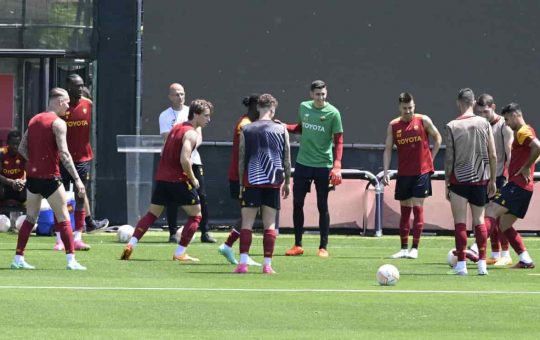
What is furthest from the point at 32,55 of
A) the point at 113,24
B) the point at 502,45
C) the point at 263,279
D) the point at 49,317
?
the point at 49,317

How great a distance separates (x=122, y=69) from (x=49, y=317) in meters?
13.8

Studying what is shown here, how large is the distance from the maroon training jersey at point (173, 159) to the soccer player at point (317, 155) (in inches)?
80.7

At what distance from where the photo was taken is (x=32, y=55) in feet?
80.6

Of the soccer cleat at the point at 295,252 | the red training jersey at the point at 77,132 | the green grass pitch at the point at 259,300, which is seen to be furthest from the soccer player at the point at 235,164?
the red training jersey at the point at 77,132

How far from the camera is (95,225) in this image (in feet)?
77.9

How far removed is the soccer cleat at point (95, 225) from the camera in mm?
23578

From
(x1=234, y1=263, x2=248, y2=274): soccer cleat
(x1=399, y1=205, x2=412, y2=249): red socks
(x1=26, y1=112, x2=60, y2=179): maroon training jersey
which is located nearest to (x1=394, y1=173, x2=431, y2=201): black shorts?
(x1=399, y1=205, x2=412, y2=249): red socks

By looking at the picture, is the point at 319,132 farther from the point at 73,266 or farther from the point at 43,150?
the point at 73,266

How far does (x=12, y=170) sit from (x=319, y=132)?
21.6 ft

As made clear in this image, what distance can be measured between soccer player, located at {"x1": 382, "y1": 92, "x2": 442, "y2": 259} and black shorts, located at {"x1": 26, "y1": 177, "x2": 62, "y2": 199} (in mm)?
4917

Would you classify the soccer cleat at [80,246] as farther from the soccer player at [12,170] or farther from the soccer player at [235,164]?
the soccer player at [12,170]

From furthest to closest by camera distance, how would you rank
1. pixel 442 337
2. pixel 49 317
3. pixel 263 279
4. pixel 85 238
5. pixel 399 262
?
pixel 85 238 < pixel 399 262 < pixel 263 279 < pixel 49 317 < pixel 442 337

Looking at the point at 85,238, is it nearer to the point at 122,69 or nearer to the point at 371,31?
the point at 122,69

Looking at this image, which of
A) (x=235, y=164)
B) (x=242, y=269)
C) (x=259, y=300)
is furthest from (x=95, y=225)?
(x=259, y=300)
